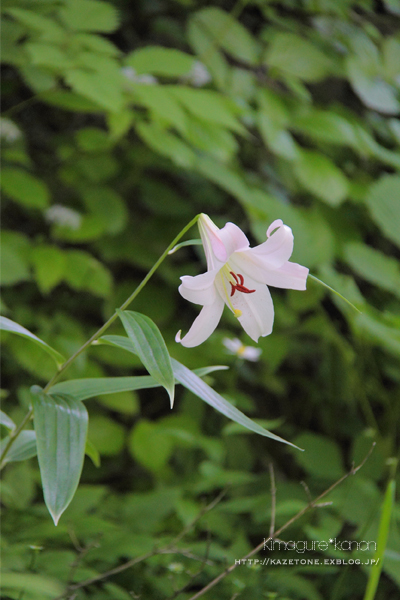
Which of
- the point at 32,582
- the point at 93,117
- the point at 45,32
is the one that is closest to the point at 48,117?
the point at 93,117

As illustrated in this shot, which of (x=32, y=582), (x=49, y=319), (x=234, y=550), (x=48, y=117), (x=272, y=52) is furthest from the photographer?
(x=48, y=117)

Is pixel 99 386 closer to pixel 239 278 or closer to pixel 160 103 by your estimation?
pixel 239 278

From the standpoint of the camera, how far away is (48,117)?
170cm

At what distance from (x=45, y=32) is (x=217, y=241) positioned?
0.92 meters

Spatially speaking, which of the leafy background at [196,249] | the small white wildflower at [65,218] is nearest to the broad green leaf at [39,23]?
the leafy background at [196,249]

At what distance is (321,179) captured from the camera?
1.41 meters

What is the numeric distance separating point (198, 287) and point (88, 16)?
1.02 metres

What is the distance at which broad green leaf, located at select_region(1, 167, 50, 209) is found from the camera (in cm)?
125

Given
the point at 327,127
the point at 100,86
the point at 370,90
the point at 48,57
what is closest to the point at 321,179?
the point at 327,127

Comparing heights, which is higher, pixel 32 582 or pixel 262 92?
pixel 32 582

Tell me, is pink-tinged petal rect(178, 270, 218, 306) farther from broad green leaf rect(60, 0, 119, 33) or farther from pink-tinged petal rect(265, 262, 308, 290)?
broad green leaf rect(60, 0, 119, 33)

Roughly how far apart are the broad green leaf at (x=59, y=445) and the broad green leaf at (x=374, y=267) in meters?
1.05

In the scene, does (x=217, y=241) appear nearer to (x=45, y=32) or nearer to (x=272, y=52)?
(x=45, y=32)

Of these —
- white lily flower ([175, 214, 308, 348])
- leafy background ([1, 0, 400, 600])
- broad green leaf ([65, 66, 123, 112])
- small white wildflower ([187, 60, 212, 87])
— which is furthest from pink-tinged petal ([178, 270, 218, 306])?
small white wildflower ([187, 60, 212, 87])
